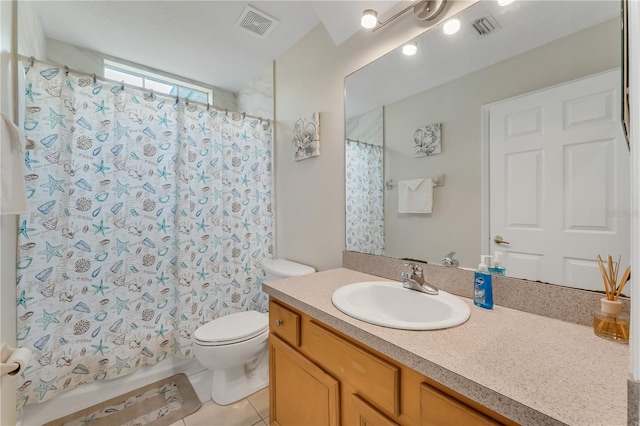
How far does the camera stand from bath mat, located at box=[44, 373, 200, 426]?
149 centimetres

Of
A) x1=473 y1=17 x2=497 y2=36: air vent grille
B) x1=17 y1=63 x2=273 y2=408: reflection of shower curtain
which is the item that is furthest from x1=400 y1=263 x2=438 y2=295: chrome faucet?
x1=17 y1=63 x2=273 y2=408: reflection of shower curtain

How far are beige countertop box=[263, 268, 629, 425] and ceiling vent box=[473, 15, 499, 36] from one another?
109cm

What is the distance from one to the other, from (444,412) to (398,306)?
536 mm

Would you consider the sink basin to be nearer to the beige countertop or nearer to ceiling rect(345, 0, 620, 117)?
the beige countertop

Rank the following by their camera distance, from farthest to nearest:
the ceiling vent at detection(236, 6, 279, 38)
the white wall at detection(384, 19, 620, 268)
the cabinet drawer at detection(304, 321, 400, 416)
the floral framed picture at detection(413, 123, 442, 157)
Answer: the ceiling vent at detection(236, 6, 279, 38) → the floral framed picture at detection(413, 123, 442, 157) → the white wall at detection(384, 19, 620, 268) → the cabinet drawer at detection(304, 321, 400, 416)

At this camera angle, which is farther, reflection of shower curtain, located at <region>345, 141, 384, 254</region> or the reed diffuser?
reflection of shower curtain, located at <region>345, 141, 384, 254</region>

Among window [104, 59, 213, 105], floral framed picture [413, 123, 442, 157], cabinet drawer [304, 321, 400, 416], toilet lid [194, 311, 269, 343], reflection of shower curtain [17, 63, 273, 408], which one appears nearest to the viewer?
cabinet drawer [304, 321, 400, 416]

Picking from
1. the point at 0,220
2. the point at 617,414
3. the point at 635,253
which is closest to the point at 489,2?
the point at 635,253

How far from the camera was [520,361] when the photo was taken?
621 mm

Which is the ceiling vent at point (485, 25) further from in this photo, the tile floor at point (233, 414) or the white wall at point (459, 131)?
the tile floor at point (233, 414)

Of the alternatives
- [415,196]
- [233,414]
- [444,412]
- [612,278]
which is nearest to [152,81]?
[415,196]

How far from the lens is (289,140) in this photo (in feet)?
7.12

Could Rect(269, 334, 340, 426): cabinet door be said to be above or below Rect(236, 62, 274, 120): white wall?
below

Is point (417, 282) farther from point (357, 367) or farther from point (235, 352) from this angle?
point (235, 352)
